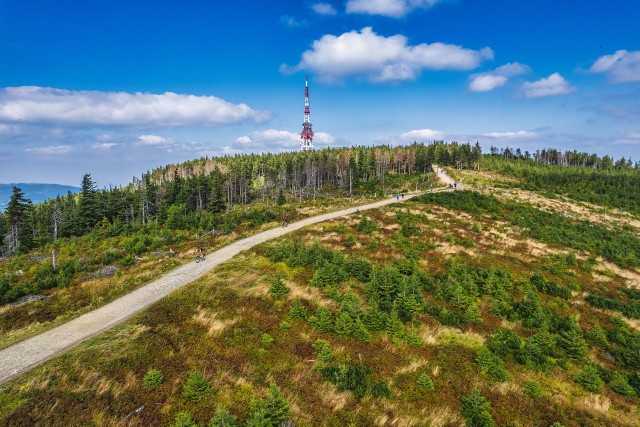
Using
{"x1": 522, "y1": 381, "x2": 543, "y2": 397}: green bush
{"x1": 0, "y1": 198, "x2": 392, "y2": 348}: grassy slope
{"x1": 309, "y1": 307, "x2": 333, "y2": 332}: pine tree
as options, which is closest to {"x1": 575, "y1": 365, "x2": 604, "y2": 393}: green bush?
{"x1": 522, "y1": 381, "x2": 543, "y2": 397}: green bush

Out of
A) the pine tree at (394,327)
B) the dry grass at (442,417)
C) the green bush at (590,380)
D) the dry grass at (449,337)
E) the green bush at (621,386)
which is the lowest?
the green bush at (621,386)

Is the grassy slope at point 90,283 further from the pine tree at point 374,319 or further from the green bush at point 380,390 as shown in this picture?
the green bush at point 380,390

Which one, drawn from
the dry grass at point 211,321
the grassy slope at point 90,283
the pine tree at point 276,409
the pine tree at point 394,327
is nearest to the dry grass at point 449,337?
the pine tree at point 394,327

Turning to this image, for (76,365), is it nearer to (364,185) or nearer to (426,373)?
(426,373)

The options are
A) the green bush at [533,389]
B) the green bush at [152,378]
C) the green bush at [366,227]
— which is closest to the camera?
the green bush at [152,378]

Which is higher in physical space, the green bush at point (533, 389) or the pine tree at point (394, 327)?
the pine tree at point (394, 327)

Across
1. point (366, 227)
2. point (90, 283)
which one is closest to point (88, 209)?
point (90, 283)
